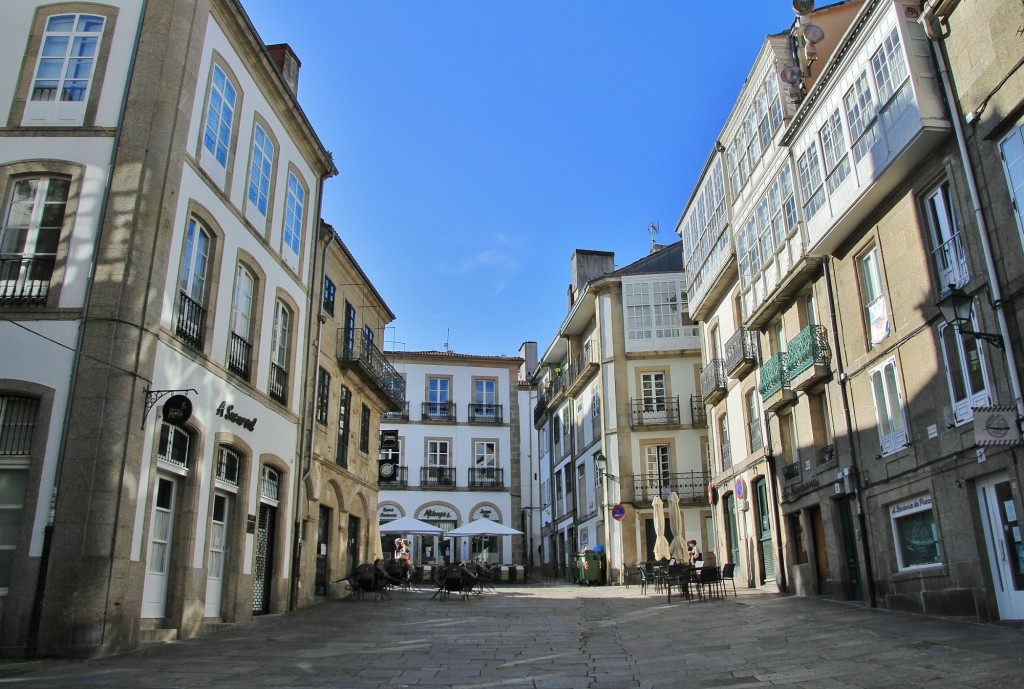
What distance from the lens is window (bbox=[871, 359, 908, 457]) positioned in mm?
14383

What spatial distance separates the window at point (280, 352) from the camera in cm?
1762

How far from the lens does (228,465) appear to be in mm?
15234

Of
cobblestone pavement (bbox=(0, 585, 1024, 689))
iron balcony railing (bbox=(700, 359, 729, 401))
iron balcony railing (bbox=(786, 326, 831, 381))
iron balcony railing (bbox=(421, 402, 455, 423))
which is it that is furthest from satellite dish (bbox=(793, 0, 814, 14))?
iron balcony railing (bbox=(421, 402, 455, 423))

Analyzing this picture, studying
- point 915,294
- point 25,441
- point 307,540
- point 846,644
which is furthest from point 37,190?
point 915,294

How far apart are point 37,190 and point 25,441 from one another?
3.92 meters

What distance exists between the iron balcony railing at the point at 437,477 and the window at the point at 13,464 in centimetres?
3187

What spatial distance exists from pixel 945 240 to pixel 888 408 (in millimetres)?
3360

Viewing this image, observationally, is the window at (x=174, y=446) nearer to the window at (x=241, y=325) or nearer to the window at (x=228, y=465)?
the window at (x=228, y=465)

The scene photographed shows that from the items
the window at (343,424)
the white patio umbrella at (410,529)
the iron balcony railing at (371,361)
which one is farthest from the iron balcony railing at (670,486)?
the window at (343,424)

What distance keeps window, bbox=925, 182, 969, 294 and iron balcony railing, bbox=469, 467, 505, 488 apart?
105ft

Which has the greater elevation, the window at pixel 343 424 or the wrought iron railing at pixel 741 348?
the wrought iron railing at pixel 741 348

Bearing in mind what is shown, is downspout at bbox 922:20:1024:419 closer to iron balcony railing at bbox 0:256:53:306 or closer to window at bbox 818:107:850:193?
window at bbox 818:107:850:193

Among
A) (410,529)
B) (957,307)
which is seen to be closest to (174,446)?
(957,307)

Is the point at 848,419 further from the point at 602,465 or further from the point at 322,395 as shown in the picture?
the point at 602,465
